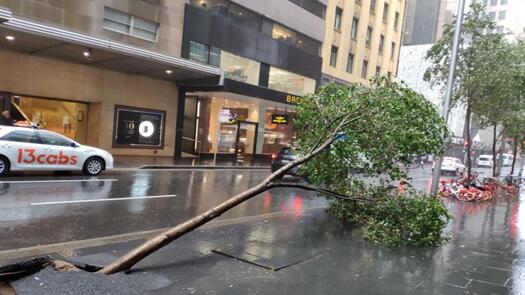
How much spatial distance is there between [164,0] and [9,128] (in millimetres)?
11776

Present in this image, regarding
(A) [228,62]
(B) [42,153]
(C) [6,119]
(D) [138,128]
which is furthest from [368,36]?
(B) [42,153]

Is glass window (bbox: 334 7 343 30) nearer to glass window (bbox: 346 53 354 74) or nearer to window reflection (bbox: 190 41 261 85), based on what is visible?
glass window (bbox: 346 53 354 74)

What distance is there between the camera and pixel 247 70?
27875 millimetres

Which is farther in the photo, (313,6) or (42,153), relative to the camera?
(313,6)

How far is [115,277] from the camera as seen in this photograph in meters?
5.30

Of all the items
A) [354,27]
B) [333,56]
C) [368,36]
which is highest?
[354,27]

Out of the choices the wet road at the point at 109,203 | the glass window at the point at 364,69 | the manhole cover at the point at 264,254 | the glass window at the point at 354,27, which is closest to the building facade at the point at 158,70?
the wet road at the point at 109,203

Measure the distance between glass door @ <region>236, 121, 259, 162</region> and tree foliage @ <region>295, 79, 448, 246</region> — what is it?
19.3 meters

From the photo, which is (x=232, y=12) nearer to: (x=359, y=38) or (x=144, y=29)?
(x=144, y=29)

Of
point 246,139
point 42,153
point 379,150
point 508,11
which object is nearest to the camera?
point 379,150

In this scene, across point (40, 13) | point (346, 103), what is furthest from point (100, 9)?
point (346, 103)

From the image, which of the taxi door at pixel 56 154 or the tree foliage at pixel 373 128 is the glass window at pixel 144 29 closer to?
the taxi door at pixel 56 154

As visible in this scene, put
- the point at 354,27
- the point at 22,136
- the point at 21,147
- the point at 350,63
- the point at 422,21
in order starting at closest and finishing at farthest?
the point at 21,147 < the point at 22,136 < the point at 354,27 < the point at 350,63 < the point at 422,21

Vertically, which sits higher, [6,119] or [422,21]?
[422,21]
